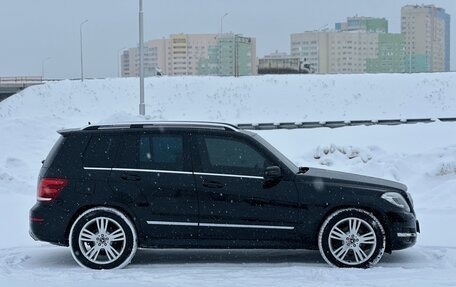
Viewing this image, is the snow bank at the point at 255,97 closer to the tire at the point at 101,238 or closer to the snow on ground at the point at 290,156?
the snow on ground at the point at 290,156

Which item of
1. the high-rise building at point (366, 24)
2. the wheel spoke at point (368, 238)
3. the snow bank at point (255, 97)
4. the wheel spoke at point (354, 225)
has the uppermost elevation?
the high-rise building at point (366, 24)

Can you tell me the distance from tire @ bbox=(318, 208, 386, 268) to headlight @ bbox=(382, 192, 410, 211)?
0.85 ft

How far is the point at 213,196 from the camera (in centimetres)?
674

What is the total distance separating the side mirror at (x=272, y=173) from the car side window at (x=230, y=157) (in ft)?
0.26

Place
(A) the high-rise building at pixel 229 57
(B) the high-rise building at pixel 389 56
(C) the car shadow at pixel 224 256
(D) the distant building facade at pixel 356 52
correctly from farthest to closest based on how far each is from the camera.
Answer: (B) the high-rise building at pixel 389 56
(D) the distant building facade at pixel 356 52
(A) the high-rise building at pixel 229 57
(C) the car shadow at pixel 224 256

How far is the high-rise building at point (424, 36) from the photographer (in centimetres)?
12088

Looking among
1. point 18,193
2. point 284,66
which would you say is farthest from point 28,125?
point 284,66

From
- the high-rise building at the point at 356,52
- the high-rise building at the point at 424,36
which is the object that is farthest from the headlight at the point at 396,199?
the high-rise building at the point at 424,36

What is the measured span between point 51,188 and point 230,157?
6.40 ft

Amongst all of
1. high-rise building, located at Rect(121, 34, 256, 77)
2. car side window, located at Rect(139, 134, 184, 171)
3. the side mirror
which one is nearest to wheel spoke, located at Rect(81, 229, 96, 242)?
car side window, located at Rect(139, 134, 184, 171)

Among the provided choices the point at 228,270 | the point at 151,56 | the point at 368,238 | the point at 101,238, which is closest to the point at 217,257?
the point at 228,270

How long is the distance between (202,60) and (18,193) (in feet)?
313

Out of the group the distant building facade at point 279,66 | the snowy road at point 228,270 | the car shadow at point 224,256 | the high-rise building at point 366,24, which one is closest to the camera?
the snowy road at point 228,270

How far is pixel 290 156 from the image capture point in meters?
18.2
